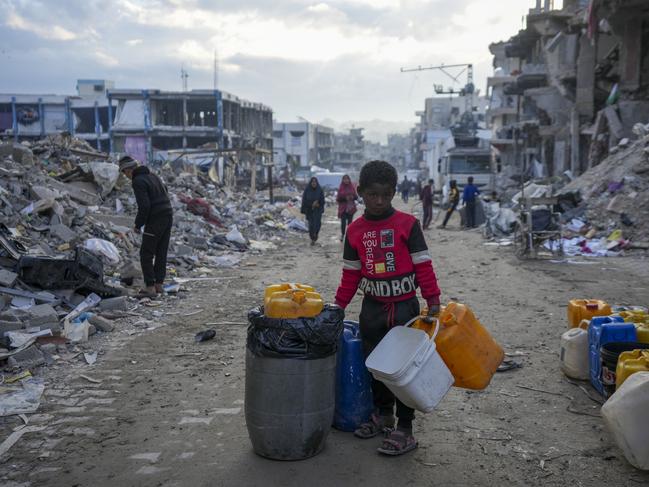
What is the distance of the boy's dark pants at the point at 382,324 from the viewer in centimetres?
355

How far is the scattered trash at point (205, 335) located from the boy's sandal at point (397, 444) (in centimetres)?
310

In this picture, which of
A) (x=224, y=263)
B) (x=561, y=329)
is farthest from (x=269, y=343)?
(x=224, y=263)

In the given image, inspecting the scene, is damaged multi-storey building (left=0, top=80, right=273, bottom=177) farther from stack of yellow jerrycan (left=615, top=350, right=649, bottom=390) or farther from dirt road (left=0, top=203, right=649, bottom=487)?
stack of yellow jerrycan (left=615, top=350, right=649, bottom=390)

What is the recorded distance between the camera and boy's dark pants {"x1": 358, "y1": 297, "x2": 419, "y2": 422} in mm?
3551

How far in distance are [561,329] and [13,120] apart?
2244 inches

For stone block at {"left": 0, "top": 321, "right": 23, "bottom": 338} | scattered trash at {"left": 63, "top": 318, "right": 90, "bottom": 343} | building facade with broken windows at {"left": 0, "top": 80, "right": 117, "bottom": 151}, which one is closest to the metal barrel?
scattered trash at {"left": 63, "top": 318, "right": 90, "bottom": 343}

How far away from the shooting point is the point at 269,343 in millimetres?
3223

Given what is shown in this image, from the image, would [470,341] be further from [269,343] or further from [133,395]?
[133,395]

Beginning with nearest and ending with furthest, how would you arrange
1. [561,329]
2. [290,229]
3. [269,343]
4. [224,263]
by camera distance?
[269,343], [561,329], [224,263], [290,229]

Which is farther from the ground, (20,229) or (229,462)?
(20,229)

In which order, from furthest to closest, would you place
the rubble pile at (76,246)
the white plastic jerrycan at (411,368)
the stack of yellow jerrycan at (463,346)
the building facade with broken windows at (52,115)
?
the building facade with broken windows at (52,115)
the rubble pile at (76,246)
the stack of yellow jerrycan at (463,346)
the white plastic jerrycan at (411,368)

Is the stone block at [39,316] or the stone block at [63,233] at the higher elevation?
the stone block at [63,233]

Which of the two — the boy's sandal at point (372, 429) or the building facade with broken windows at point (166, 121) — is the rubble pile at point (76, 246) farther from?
the building facade with broken windows at point (166, 121)

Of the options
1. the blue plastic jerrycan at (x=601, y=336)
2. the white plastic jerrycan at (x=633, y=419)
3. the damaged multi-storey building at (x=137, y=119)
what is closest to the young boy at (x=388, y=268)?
the white plastic jerrycan at (x=633, y=419)
